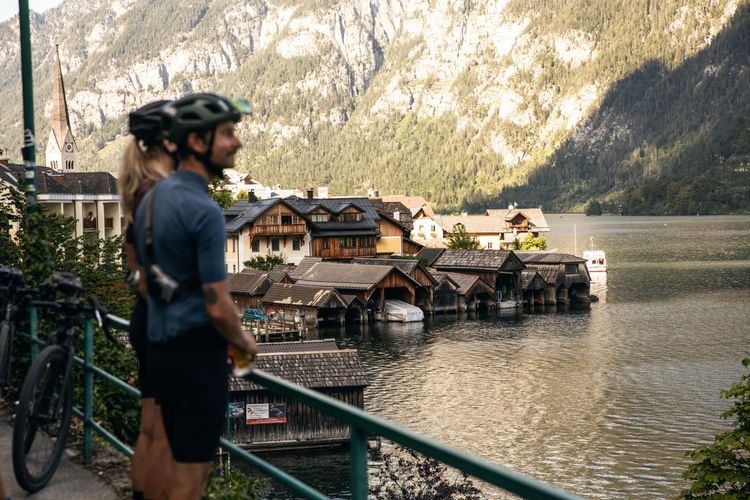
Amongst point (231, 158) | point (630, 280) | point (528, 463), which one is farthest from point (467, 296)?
point (231, 158)

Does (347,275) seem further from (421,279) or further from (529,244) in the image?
(529,244)

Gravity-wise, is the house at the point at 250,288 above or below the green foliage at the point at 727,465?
above

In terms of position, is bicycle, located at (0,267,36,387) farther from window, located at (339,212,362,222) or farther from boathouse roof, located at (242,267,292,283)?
window, located at (339,212,362,222)

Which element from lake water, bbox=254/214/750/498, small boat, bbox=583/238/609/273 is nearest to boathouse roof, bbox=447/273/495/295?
lake water, bbox=254/214/750/498

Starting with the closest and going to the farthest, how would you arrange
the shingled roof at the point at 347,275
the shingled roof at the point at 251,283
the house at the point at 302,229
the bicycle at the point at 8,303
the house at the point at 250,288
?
the bicycle at the point at 8,303 < the shingled roof at the point at 347,275 < the house at the point at 250,288 < the shingled roof at the point at 251,283 < the house at the point at 302,229

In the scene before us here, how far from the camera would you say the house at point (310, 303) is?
74.9 metres

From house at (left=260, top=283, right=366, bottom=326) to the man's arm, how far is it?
227ft

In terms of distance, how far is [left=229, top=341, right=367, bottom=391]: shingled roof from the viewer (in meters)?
39.0

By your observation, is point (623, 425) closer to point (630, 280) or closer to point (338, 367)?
point (338, 367)

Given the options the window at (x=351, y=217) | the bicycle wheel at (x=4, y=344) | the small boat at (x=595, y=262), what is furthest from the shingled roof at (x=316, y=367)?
the small boat at (x=595, y=262)

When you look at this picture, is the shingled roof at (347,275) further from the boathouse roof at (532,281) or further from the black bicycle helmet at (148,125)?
the black bicycle helmet at (148,125)

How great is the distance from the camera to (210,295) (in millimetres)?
4438

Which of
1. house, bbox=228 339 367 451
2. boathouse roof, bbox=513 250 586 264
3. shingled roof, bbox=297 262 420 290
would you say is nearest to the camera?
house, bbox=228 339 367 451

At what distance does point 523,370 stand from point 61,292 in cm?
4737
